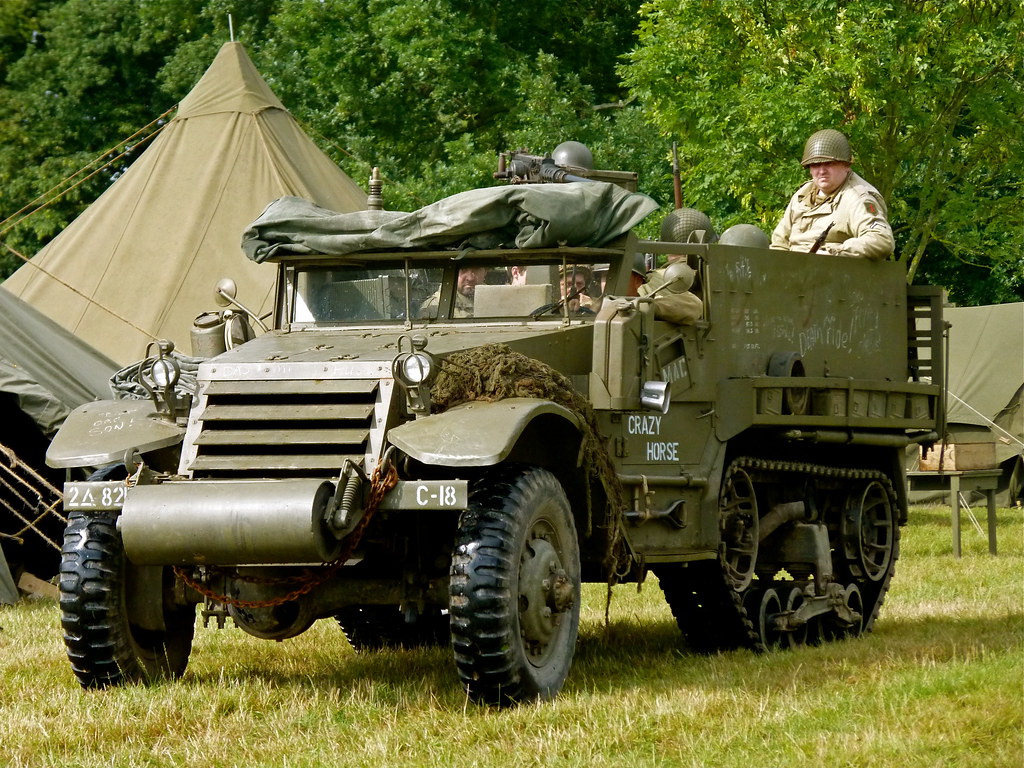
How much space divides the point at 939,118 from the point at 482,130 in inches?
377

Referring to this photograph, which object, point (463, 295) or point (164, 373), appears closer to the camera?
point (164, 373)

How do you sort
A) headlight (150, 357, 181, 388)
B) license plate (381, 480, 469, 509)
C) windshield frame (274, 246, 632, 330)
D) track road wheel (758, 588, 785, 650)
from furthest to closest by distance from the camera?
1. track road wheel (758, 588, 785, 650)
2. windshield frame (274, 246, 632, 330)
3. headlight (150, 357, 181, 388)
4. license plate (381, 480, 469, 509)

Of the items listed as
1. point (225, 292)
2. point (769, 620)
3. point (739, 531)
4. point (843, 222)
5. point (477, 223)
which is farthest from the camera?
point (843, 222)

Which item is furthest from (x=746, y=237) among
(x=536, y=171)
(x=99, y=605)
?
(x=99, y=605)

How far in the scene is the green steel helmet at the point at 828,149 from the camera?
35.6 ft

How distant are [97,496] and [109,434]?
42cm

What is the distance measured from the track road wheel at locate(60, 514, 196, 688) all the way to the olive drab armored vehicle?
0.04 feet

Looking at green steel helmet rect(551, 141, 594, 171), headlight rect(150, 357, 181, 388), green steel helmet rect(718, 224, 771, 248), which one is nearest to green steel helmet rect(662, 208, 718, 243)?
green steel helmet rect(718, 224, 771, 248)

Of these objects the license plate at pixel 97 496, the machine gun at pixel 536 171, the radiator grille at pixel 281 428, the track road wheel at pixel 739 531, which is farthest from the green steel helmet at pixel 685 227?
the license plate at pixel 97 496

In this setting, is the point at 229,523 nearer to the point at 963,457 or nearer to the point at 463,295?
the point at 463,295

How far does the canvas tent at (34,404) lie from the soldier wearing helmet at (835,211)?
5.95 m

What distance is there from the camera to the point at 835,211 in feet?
35.6

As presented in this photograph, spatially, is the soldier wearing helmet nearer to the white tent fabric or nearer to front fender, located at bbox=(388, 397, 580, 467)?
front fender, located at bbox=(388, 397, 580, 467)

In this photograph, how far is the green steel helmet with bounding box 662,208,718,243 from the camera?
400 inches
